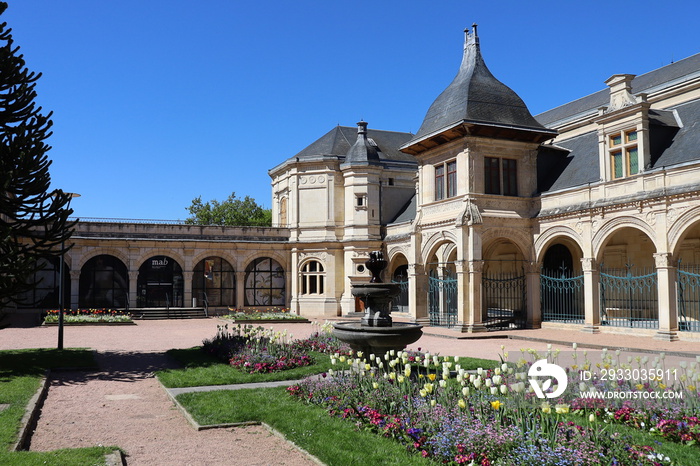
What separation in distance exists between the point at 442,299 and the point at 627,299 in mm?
8442

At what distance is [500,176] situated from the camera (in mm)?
25625

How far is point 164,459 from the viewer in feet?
24.1

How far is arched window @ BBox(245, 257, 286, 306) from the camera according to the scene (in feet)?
131

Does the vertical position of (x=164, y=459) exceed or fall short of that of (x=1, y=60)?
it falls short

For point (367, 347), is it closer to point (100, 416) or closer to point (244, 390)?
point (244, 390)

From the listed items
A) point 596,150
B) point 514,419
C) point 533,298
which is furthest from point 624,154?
point 514,419

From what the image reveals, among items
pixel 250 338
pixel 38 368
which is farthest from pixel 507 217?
pixel 38 368

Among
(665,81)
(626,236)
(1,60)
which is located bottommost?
(626,236)

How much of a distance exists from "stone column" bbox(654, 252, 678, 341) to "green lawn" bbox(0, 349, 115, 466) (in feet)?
58.4

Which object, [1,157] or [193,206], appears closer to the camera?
[1,157]

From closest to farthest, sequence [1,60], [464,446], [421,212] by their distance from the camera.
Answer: [464,446] → [1,60] → [421,212]

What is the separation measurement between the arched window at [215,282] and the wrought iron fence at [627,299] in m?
24.1

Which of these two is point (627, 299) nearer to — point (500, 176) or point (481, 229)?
point (481, 229)

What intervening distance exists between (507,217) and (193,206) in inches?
1726
